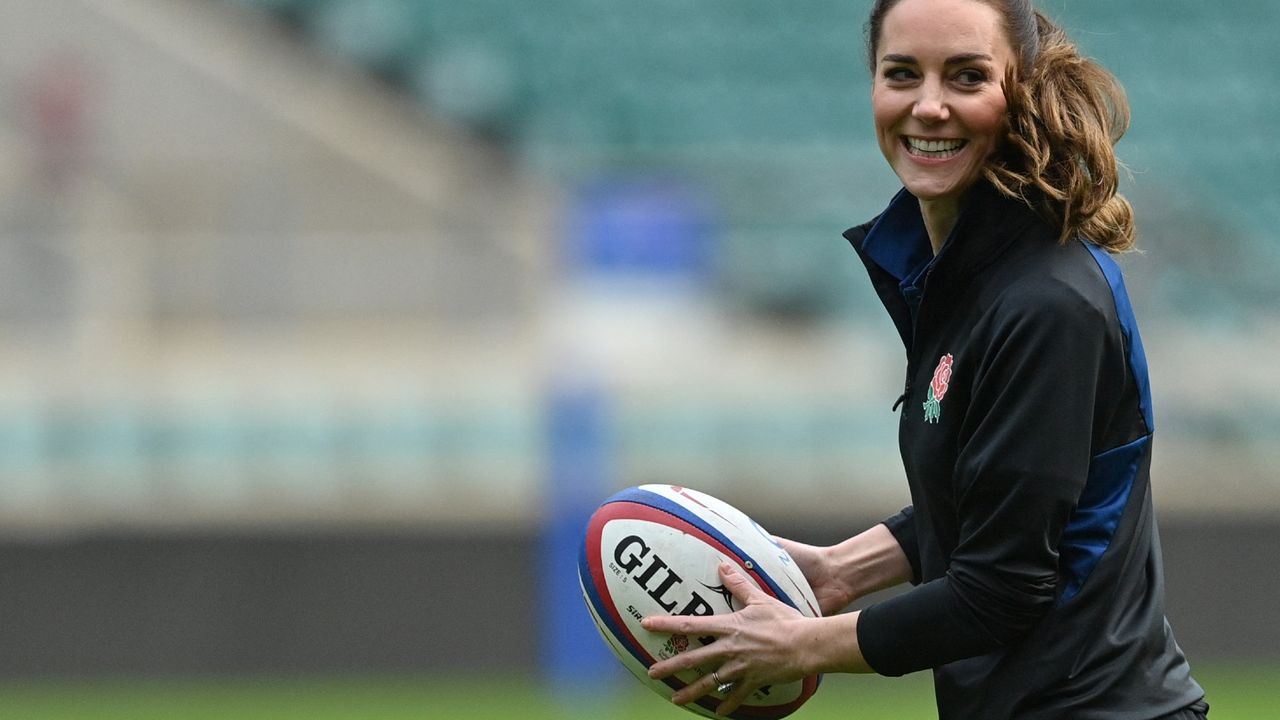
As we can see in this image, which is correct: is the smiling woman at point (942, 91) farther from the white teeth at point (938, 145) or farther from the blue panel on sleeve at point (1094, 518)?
the blue panel on sleeve at point (1094, 518)

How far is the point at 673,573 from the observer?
134 inches

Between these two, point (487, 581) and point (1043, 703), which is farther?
point (487, 581)

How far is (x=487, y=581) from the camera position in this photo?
29.3 feet

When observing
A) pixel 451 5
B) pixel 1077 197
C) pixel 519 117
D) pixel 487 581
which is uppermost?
pixel 451 5

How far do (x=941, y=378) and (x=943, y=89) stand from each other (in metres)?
0.44

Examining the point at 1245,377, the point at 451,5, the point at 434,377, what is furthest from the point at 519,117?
the point at 1245,377

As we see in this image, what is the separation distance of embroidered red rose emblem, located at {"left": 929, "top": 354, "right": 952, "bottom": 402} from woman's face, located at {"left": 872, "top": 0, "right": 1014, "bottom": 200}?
10.6 inches

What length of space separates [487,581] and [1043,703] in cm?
620

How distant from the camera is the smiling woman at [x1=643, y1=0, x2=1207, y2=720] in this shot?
2807 millimetres

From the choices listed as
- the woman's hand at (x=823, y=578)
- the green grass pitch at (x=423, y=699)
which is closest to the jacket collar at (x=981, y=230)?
the woman's hand at (x=823, y=578)

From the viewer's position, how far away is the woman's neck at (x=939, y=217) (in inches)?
124

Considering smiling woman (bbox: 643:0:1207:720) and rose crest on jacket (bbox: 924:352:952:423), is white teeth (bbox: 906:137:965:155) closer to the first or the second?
smiling woman (bbox: 643:0:1207:720)

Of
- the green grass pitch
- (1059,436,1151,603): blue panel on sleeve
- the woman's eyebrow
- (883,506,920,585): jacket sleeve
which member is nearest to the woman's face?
the woman's eyebrow

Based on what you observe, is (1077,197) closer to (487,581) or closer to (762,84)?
(487,581)
